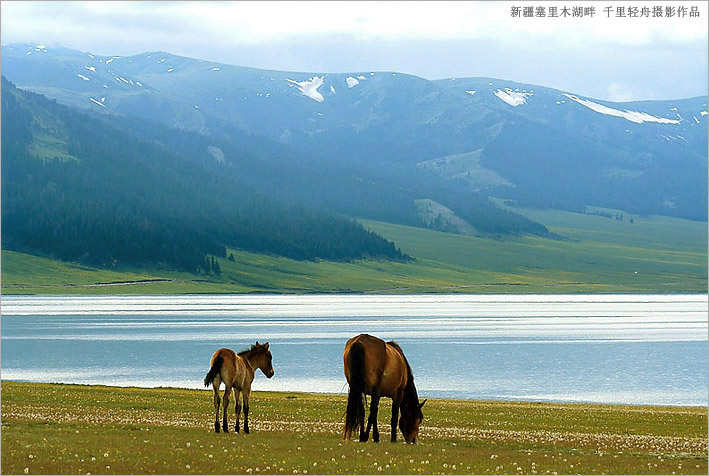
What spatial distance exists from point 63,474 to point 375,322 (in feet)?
384

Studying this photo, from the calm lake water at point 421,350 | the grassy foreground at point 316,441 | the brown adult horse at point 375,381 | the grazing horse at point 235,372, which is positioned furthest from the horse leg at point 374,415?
the calm lake water at point 421,350

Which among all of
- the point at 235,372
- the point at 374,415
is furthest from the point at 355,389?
the point at 235,372

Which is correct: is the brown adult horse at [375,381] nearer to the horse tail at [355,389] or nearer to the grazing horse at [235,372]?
the horse tail at [355,389]

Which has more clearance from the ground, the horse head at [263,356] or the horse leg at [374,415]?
the horse head at [263,356]

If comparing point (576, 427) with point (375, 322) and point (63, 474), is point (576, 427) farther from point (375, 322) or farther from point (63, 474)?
point (375, 322)

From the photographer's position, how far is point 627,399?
5856cm

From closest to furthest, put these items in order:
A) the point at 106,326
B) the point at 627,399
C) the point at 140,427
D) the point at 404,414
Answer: the point at 404,414
the point at 140,427
the point at 627,399
the point at 106,326

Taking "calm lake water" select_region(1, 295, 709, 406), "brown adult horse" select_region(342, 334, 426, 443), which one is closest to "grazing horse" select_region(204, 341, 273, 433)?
"brown adult horse" select_region(342, 334, 426, 443)

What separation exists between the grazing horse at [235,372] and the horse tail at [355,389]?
11.4 feet

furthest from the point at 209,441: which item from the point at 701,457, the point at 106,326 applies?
the point at 106,326

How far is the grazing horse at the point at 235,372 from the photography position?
27594 millimetres

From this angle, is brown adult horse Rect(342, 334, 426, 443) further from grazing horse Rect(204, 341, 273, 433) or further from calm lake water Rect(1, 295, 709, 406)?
calm lake water Rect(1, 295, 709, 406)

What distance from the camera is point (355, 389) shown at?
1043 inches

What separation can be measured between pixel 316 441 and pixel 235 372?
3058 millimetres
